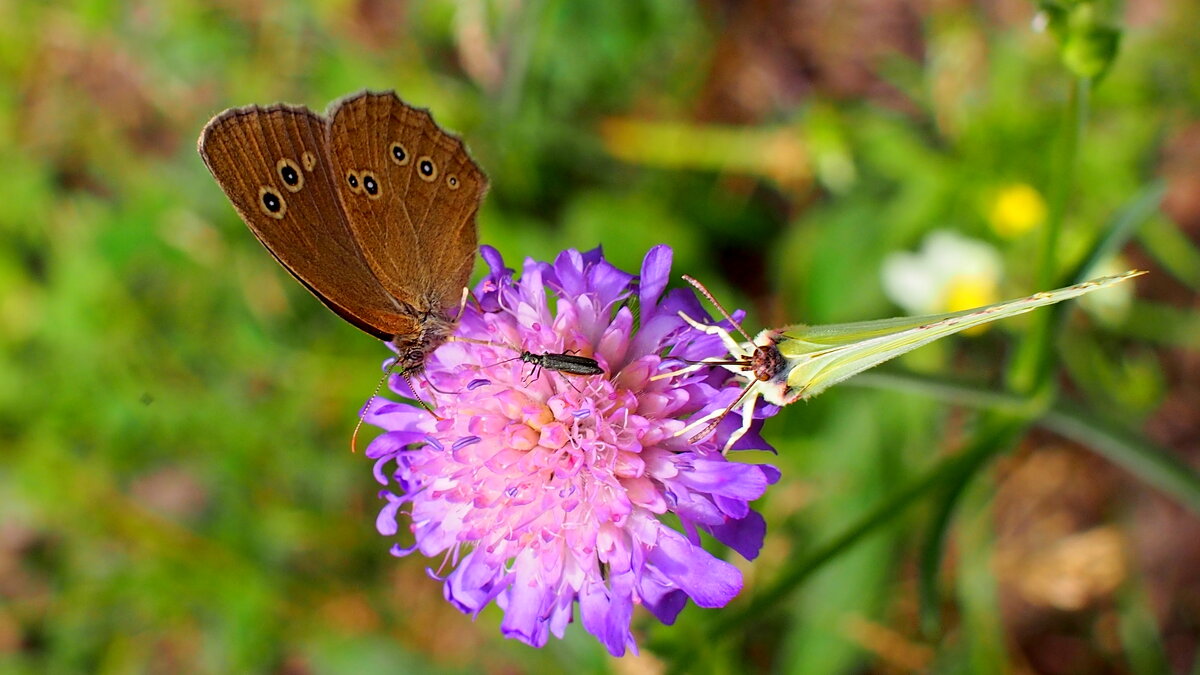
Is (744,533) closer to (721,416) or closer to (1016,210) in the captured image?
(721,416)

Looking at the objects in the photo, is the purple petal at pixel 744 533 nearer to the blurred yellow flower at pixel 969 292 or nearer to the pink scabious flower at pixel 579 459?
the pink scabious flower at pixel 579 459

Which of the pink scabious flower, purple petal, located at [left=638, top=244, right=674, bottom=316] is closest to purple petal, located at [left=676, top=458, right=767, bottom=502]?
the pink scabious flower

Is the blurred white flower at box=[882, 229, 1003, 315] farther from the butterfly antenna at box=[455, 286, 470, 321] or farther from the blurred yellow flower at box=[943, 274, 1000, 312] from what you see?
the butterfly antenna at box=[455, 286, 470, 321]

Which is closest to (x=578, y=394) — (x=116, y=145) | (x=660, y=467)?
(x=660, y=467)

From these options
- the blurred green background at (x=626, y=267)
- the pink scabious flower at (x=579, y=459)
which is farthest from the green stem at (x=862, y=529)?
the blurred green background at (x=626, y=267)

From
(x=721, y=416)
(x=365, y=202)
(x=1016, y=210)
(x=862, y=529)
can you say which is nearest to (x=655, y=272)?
(x=721, y=416)

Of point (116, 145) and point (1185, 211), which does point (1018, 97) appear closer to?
point (1185, 211)
